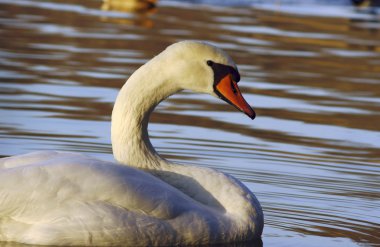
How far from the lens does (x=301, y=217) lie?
896 centimetres

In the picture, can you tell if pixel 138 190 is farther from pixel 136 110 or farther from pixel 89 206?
pixel 136 110

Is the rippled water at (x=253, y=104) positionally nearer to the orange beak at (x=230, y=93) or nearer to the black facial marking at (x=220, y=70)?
the orange beak at (x=230, y=93)

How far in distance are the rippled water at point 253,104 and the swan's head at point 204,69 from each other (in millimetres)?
1028

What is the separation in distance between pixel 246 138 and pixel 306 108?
2.04m

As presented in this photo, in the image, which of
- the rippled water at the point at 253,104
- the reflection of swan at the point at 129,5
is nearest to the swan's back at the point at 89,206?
the rippled water at the point at 253,104

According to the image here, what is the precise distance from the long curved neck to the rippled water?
41.8 inches

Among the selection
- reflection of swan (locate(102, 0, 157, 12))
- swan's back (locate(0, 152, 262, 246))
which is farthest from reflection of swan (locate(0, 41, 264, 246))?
reflection of swan (locate(102, 0, 157, 12))

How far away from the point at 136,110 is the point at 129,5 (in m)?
17.3

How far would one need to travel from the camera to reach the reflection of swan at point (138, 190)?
7613 millimetres

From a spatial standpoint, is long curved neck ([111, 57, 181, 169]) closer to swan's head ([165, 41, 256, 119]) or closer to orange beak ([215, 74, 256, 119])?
swan's head ([165, 41, 256, 119])

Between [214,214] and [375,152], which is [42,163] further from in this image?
[375,152]

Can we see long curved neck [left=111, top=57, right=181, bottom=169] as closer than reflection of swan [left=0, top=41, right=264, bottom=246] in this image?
No

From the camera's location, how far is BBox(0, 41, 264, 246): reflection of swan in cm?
761

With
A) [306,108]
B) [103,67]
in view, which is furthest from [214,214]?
[103,67]
